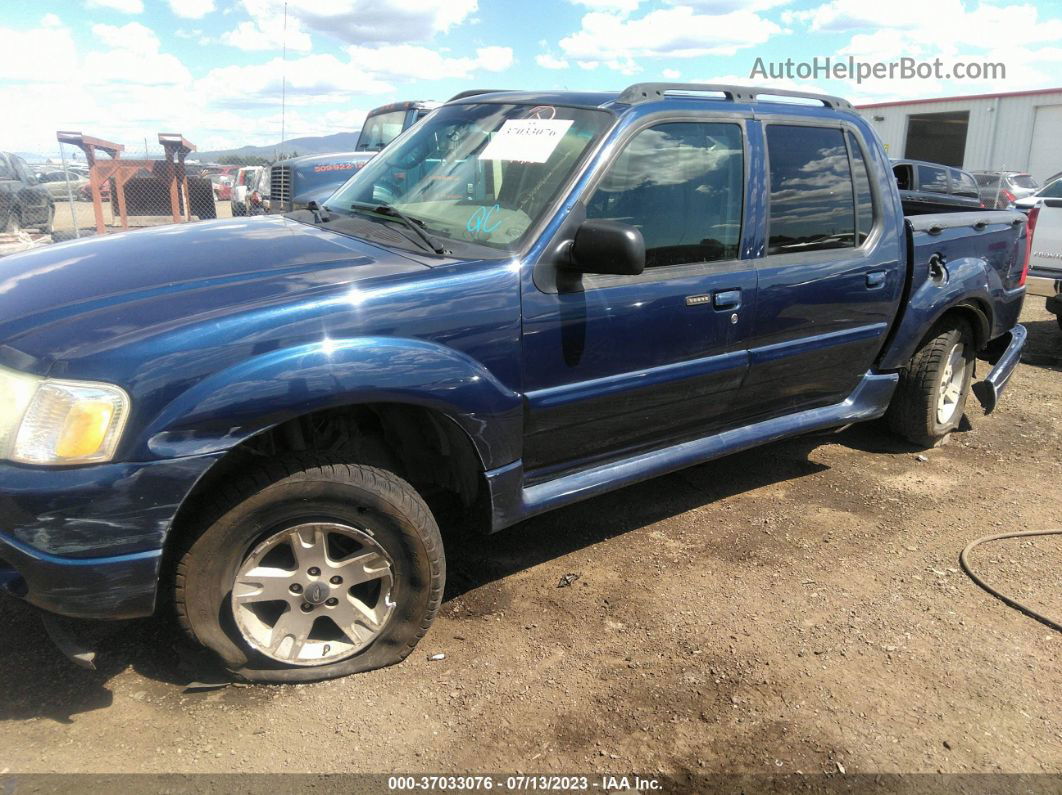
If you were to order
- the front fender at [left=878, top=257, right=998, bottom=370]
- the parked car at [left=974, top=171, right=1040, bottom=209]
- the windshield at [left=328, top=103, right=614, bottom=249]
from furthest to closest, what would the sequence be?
1. the parked car at [left=974, top=171, right=1040, bottom=209]
2. the front fender at [left=878, top=257, right=998, bottom=370]
3. the windshield at [left=328, top=103, right=614, bottom=249]

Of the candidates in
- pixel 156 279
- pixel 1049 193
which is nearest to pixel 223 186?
pixel 1049 193

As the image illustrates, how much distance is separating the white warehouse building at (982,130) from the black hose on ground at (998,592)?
27.5 meters

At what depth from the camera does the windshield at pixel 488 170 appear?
303cm

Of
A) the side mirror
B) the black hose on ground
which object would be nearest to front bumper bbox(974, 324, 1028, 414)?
the black hose on ground

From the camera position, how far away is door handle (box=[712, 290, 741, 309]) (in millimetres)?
3354

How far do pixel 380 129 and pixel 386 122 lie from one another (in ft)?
0.68

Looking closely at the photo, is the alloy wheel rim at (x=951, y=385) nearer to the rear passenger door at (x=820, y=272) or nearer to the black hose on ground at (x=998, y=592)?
the rear passenger door at (x=820, y=272)

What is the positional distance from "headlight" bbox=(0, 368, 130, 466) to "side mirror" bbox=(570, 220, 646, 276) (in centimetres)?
152

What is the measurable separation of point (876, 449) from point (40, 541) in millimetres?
4577

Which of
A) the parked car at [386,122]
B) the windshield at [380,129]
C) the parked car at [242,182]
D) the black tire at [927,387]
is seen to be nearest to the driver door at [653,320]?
the black tire at [927,387]

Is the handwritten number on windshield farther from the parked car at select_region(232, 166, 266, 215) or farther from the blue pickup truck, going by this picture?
the parked car at select_region(232, 166, 266, 215)

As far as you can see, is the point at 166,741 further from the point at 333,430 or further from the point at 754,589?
the point at 754,589

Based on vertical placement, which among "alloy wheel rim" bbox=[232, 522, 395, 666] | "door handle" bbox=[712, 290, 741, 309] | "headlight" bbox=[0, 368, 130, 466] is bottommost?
"alloy wheel rim" bbox=[232, 522, 395, 666]

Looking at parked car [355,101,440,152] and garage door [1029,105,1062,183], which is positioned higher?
garage door [1029,105,1062,183]
